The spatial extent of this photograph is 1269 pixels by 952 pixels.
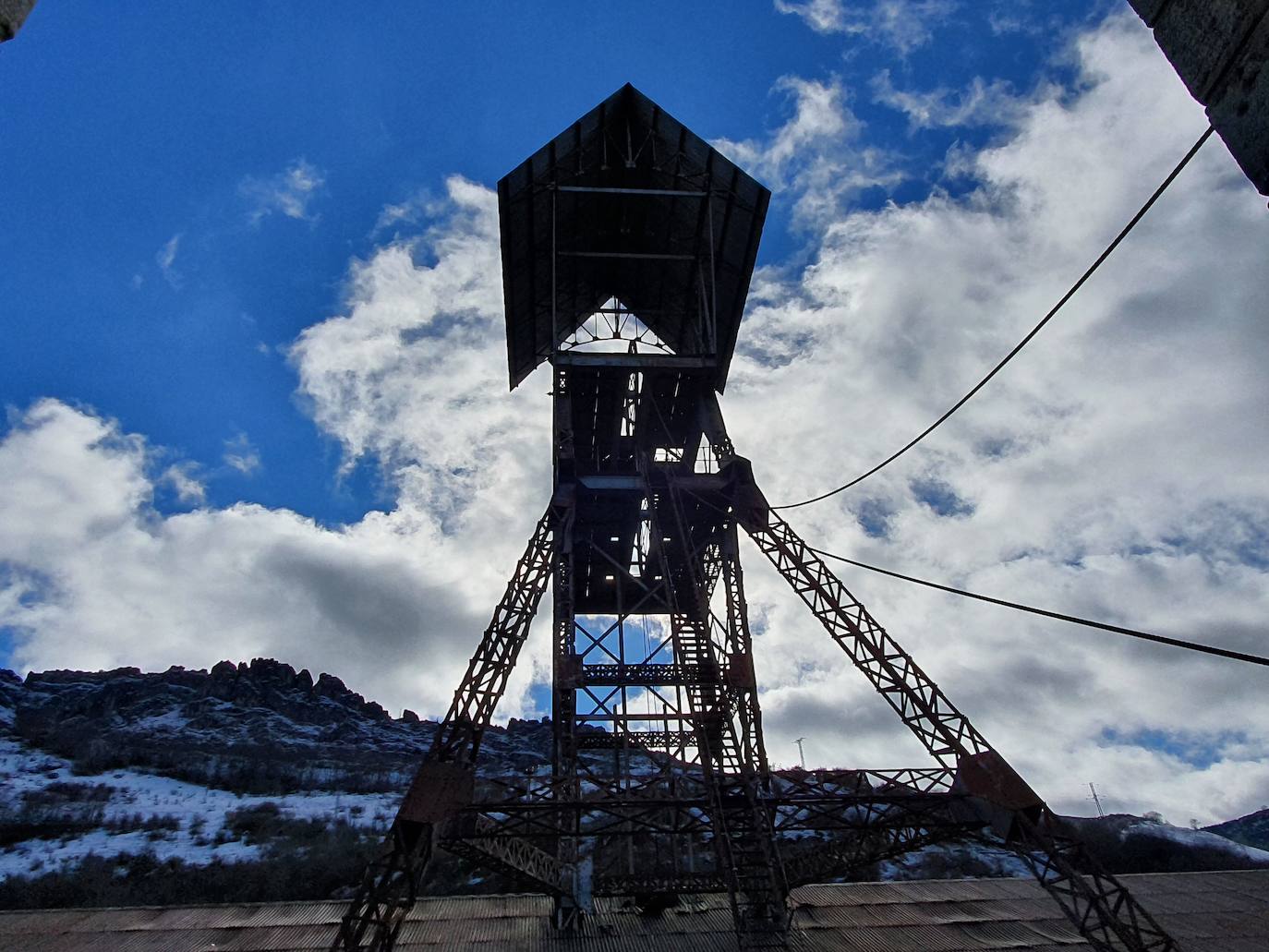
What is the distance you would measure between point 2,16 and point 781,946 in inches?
506

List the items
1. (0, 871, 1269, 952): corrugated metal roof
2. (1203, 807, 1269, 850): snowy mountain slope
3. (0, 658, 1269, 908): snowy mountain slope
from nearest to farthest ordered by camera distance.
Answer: (0, 871, 1269, 952): corrugated metal roof
(0, 658, 1269, 908): snowy mountain slope
(1203, 807, 1269, 850): snowy mountain slope

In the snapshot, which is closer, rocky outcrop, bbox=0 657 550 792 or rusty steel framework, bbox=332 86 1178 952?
rusty steel framework, bbox=332 86 1178 952

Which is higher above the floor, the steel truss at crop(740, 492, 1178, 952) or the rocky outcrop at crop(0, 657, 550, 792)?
the rocky outcrop at crop(0, 657, 550, 792)

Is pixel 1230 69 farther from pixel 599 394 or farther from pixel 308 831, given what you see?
pixel 308 831

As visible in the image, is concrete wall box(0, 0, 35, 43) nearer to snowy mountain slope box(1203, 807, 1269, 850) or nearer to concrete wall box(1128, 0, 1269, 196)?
concrete wall box(1128, 0, 1269, 196)

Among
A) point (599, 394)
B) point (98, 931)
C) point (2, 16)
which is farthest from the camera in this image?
point (599, 394)

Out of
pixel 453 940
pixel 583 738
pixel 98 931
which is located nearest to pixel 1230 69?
pixel 583 738

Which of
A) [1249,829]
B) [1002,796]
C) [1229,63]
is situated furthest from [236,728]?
[1249,829]

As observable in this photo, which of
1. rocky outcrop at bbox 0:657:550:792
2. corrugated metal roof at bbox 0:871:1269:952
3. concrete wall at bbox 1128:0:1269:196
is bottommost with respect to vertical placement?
corrugated metal roof at bbox 0:871:1269:952

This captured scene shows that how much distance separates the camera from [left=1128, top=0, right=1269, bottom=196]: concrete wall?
268 cm

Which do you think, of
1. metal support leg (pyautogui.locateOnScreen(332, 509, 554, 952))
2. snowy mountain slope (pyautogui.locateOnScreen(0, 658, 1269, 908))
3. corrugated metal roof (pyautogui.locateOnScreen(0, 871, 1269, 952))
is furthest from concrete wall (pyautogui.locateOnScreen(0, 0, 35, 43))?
snowy mountain slope (pyautogui.locateOnScreen(0, 658, 1269, 908))

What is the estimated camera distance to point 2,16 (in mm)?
2691

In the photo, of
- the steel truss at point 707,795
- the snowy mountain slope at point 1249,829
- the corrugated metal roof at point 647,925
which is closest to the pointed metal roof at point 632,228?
the steel truss at point 707,795

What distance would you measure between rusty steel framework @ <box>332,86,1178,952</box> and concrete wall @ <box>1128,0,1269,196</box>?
33.7ft
